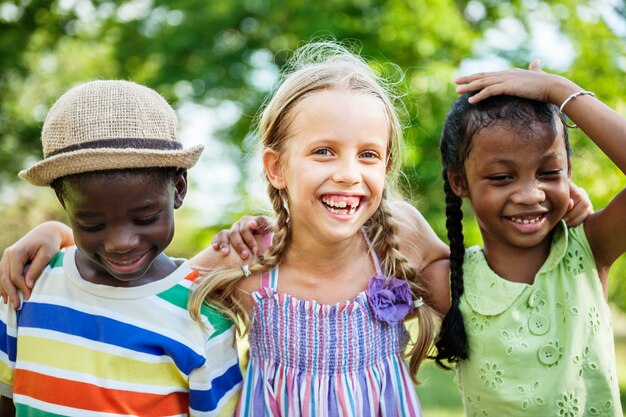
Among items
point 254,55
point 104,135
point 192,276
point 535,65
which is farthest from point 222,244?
point 254,55

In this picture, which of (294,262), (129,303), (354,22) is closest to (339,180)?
(294,262)

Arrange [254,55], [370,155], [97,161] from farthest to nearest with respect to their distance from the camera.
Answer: [254,55] → [370,155] → [97,161]

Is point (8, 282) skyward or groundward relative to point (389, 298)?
skyward

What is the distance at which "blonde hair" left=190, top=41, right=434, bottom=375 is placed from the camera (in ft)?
8.55

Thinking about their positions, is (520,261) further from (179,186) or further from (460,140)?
(179,186)

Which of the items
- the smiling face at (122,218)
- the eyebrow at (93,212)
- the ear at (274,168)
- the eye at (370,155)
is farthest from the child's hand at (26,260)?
the eye at (370,155)

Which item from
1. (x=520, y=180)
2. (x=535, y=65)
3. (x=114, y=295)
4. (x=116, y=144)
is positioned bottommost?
(x=114, y=295)

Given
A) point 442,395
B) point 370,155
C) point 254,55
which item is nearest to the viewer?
point 370,155

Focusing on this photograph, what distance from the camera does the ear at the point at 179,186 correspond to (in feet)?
8.05

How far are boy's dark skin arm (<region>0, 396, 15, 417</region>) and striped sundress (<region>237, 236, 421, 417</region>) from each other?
838 millimetres

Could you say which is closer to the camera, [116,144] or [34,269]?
[116,144]

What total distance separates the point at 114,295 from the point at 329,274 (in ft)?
2.53

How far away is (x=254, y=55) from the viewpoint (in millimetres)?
11203

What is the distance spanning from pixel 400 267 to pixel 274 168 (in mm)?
596
